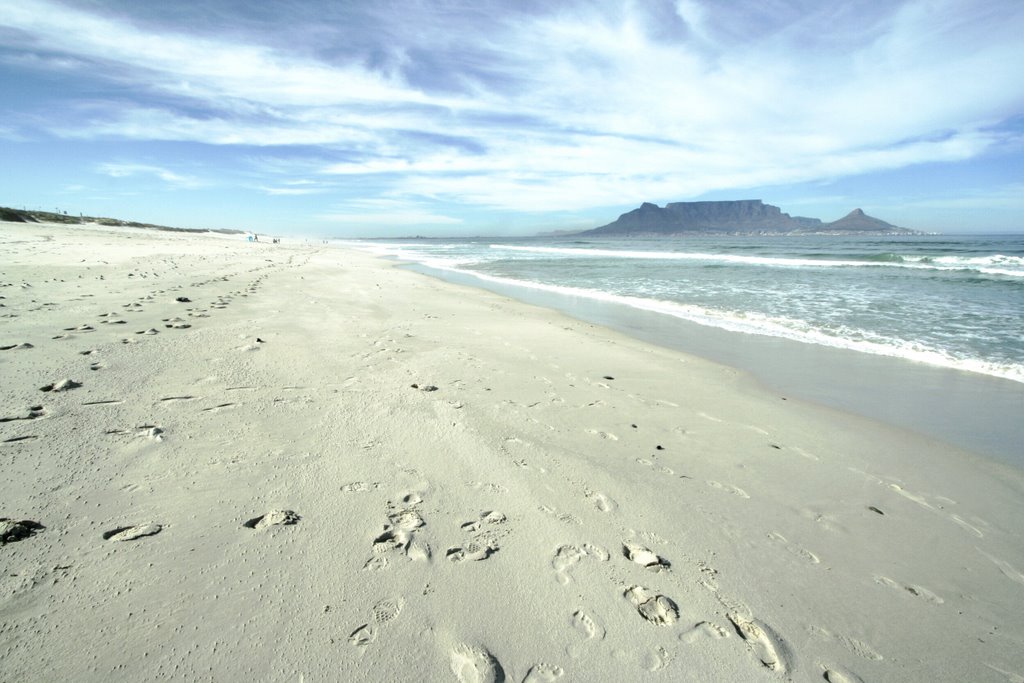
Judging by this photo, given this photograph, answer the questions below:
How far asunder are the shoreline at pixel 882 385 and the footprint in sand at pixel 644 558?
11.6ft

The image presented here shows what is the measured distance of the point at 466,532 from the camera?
2.37m

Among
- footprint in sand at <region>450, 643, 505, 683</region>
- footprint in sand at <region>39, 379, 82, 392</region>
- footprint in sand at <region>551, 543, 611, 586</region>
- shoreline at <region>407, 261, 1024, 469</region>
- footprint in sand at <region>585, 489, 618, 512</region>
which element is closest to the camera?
footprint in sand at <region>450, 643, 505, 683</region>

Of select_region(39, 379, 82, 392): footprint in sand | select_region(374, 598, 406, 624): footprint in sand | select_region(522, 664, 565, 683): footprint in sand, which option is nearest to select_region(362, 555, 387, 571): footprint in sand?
select_region(374, 598, 406, 624): footprint in sand

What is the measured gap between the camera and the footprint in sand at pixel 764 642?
1.79 metres

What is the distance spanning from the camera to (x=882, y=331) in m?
8.32

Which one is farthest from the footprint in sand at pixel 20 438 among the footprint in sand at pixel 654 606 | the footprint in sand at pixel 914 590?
the footprint in sand at pixel 914 590

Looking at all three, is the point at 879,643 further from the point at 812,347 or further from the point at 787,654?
the point at 812,347

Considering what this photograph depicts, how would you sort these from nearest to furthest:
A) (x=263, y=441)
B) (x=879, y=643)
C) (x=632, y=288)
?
(x=879, y=643), (x=263, y=441), (x=632, y=288)

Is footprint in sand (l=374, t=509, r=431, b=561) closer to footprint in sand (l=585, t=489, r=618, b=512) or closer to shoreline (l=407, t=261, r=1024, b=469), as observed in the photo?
footprint in sand (l=585, t=489, r=618, b=512)

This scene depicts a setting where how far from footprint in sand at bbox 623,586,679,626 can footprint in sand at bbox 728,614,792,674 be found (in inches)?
10.1

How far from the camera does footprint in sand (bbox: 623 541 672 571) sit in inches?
88.4

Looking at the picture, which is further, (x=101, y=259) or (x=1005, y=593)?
(x=101, y=259)

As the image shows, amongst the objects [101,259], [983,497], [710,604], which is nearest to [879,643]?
[710,604]

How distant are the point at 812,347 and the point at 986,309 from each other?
734 centimetres
